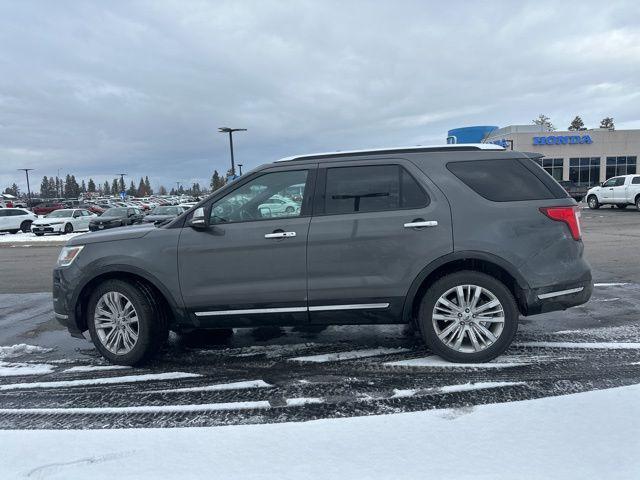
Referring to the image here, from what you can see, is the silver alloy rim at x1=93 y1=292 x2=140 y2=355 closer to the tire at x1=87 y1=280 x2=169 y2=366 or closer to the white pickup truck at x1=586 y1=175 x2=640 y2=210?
the tire at x1=87 y1=280 x2=169 y2=366

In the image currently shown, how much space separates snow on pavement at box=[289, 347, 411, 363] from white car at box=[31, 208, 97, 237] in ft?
88.7

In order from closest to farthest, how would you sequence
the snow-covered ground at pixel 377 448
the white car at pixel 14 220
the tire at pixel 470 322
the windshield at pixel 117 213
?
the snow-covered ground at pixel 377 448
the tire at pixel 470 322
the windshield at pixel 117 213
the white car at pixel 14 220

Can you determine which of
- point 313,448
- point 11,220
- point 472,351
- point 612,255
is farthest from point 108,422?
point 11,220

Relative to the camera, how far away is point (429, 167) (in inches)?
173

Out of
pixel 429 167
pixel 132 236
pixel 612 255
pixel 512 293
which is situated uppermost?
pixel 429 167

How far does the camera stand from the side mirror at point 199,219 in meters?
4.41

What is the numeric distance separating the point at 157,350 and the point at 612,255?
10.1m

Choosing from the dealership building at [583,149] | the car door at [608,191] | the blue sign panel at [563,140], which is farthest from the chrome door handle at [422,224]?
the blue sign panel at [563,140]

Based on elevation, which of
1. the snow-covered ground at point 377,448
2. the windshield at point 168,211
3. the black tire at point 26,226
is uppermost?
the windshield at point 168,211

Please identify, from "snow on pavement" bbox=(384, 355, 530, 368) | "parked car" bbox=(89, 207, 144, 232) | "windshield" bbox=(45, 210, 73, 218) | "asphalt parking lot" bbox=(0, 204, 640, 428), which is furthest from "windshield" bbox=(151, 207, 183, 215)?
"snow on pavement" bbox=(384, 355, 530, 368)

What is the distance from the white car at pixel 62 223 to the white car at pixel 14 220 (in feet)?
8.29

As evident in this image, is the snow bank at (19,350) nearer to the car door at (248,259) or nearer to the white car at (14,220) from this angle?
the car door at (248,259)

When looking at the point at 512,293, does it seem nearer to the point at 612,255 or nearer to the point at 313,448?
the point at 313,448

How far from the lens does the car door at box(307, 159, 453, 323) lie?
165 inches
